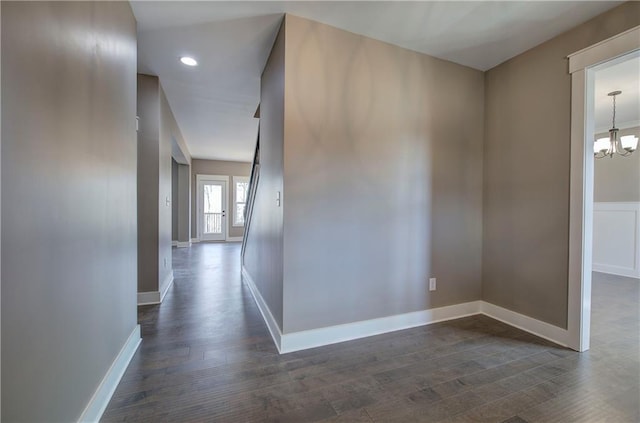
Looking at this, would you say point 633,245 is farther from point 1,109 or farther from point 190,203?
point 190,203

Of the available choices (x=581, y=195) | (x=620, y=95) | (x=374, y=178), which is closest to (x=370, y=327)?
(x=374, y=178)

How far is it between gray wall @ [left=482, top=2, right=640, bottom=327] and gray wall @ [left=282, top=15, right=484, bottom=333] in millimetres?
141

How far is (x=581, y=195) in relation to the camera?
1963 mm

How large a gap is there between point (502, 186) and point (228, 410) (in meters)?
2.83

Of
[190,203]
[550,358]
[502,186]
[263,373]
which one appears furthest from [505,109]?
[190,203]

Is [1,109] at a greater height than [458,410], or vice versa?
[1,109]

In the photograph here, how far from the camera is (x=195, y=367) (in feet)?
5.77

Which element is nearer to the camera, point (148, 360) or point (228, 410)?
point (228, 410)

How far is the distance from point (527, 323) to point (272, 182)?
8.37 ft

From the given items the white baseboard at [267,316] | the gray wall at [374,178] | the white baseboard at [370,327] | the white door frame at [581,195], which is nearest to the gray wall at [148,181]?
the white baseboard at [267,316]

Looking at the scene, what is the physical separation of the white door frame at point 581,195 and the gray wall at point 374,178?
759mm

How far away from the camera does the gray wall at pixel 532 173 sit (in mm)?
2068

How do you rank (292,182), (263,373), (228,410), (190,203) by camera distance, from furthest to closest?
(190,203)
(292,182)
(263,373)
(228,410)

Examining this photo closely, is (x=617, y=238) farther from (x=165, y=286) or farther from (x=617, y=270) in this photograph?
(x=165, y=286)
